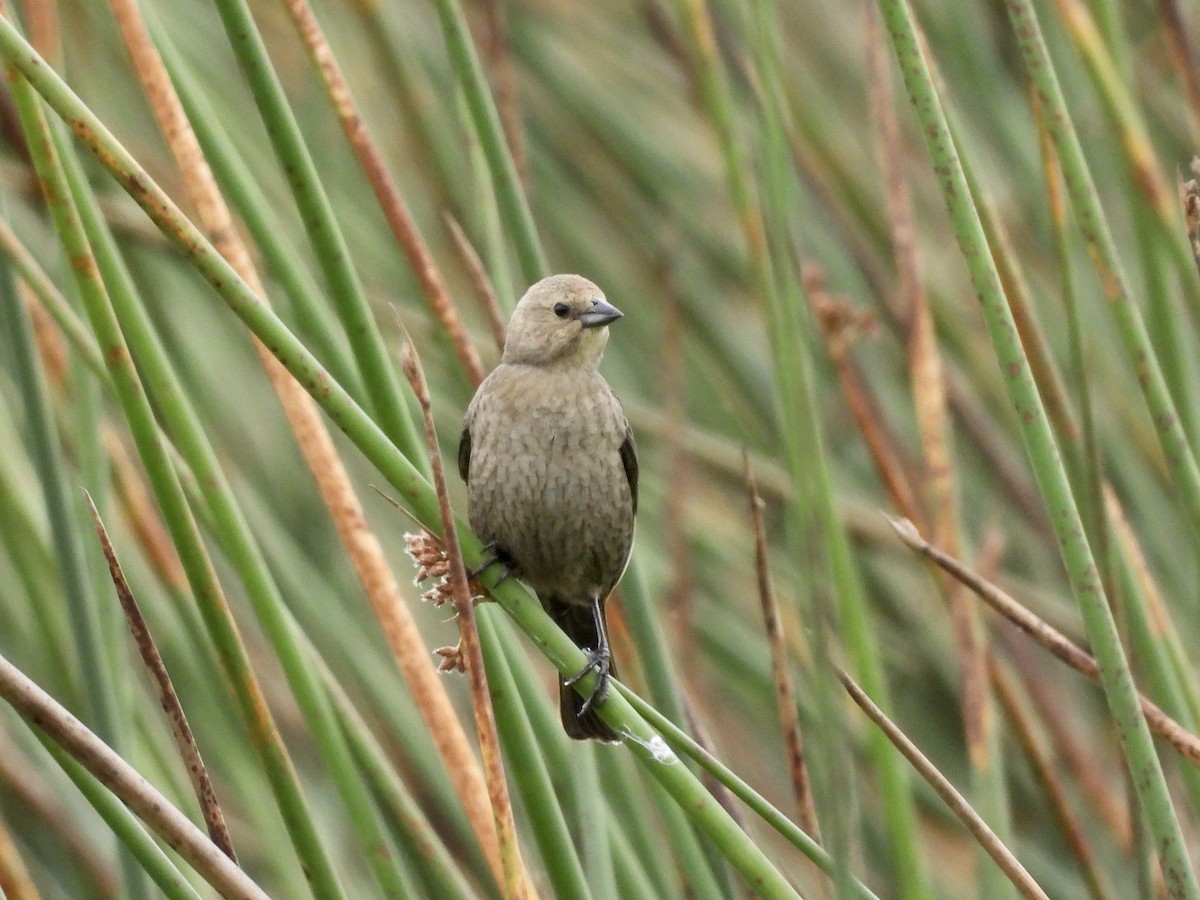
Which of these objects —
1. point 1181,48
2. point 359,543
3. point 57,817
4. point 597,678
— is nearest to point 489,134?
point 359,543

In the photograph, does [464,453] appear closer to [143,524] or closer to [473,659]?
[143,524]

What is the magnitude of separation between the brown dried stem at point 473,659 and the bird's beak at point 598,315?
1115mm

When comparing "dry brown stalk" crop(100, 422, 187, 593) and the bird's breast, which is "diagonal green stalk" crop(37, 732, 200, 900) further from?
the bird's breast

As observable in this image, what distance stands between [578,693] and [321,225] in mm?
662

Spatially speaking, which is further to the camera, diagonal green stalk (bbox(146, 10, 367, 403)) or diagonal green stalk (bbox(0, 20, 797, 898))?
diagonal green stalk (bbox(146, 10, 367, 403))

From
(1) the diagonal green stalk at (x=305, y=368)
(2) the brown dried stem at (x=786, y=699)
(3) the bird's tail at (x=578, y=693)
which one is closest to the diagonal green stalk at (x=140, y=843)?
(1) the diagonal green stalk at (x=305, y=368)

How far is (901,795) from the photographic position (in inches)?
48.4

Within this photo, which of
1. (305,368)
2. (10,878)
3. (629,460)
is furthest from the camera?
(629,460)

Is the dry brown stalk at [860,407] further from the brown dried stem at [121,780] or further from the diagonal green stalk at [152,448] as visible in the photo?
the brown dried stem at [121,780]

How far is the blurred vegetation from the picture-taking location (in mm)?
1433

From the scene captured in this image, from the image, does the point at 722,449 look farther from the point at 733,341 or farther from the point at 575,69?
the point at 575,69

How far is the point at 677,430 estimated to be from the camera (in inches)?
103

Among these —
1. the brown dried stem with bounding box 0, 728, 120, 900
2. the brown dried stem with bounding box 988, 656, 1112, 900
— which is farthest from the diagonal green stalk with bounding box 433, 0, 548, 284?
the brown dried stem with bounding box 0, 728, 120, 900

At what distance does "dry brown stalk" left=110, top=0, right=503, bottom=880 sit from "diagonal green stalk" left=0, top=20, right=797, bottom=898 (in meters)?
0.38
